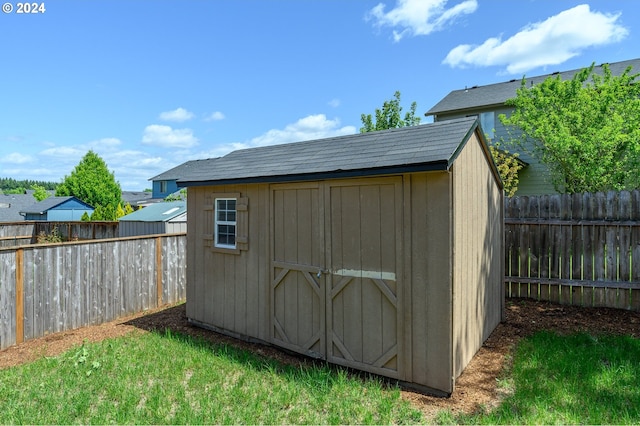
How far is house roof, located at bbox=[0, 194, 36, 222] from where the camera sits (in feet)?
101

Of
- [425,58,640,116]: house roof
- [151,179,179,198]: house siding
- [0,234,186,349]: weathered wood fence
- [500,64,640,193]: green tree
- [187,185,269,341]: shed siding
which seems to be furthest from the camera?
[151,179,179,198]: house siding

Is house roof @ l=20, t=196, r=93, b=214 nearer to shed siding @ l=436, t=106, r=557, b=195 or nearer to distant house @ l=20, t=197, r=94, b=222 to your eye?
distant house @ l=20, t=197, r=94, b=222

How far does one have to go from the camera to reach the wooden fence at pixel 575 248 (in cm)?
586

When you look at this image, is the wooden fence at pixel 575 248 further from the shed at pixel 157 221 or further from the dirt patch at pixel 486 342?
the shed at pixel 157 221

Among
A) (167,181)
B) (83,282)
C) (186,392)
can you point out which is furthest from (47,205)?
(186,392)

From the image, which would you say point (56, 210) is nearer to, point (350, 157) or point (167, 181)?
point (167, 181)

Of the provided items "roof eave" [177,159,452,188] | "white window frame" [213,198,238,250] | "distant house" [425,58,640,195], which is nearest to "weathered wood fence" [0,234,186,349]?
"white window frame" [213,198,238,250]

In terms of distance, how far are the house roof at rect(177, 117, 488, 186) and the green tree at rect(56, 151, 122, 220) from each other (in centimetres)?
3401

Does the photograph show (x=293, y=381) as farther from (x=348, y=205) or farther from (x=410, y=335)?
(x=348, y=205)

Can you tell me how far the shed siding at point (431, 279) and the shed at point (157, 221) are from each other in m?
9.90

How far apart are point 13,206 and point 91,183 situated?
7.54 m

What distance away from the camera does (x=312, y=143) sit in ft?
19.3

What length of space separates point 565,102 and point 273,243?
34.9 ft

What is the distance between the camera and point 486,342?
4.98 meters
